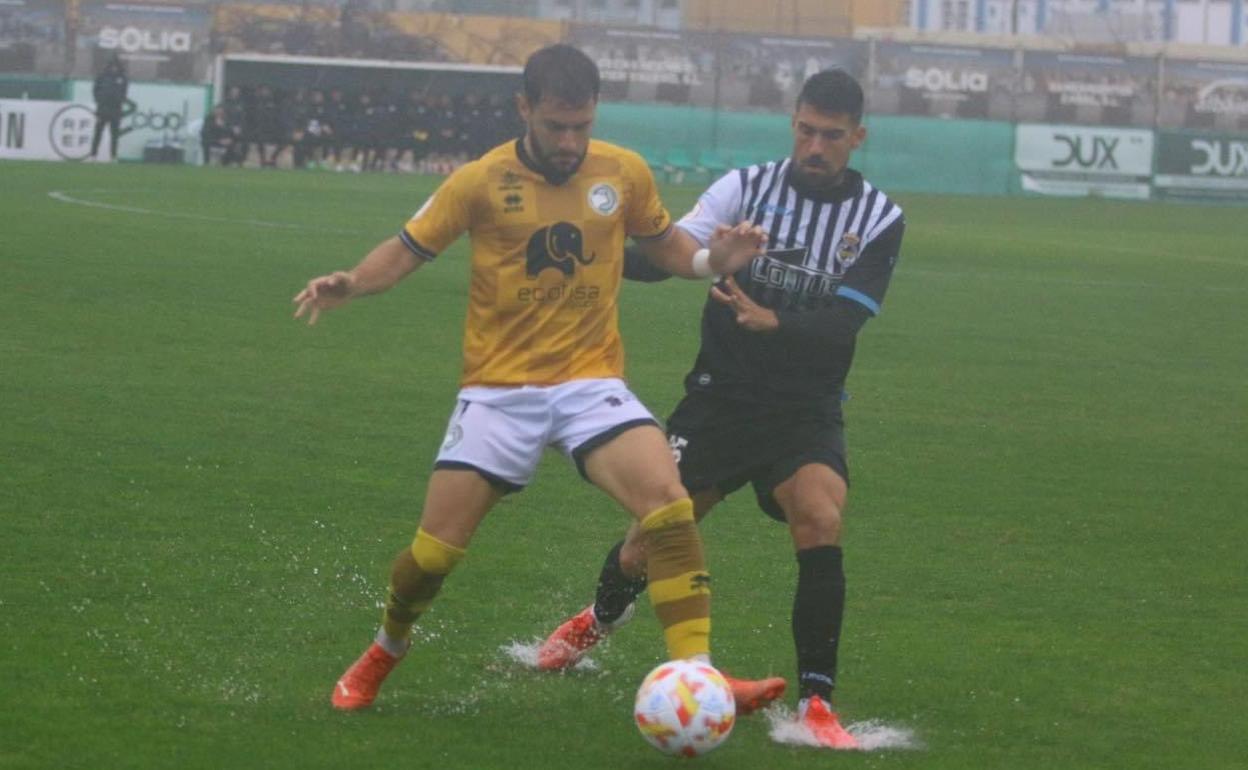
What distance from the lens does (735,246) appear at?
6043 millimetres

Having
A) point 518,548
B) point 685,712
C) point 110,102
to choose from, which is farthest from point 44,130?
point 685,712

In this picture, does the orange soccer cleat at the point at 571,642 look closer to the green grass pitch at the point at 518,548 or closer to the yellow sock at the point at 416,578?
the green grass pitch at the point at 518,548

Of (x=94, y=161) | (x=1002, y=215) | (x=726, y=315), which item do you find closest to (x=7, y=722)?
(x=726, y=315)

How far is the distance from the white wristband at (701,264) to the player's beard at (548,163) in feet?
1.68

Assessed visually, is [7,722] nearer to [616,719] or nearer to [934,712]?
[616,719]

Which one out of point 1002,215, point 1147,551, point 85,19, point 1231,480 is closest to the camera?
point 1147,551

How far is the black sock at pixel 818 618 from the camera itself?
235 inches

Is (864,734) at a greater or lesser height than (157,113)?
lesser

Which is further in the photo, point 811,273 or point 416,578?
point 811,273

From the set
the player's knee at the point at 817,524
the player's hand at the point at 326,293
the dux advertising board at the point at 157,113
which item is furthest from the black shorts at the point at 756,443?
the dux advertising board at the point at 157,113

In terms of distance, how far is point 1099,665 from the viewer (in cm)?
686

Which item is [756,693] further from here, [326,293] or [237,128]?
[237,128]

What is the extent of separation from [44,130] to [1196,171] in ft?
83.1

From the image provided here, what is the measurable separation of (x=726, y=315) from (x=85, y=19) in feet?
139
